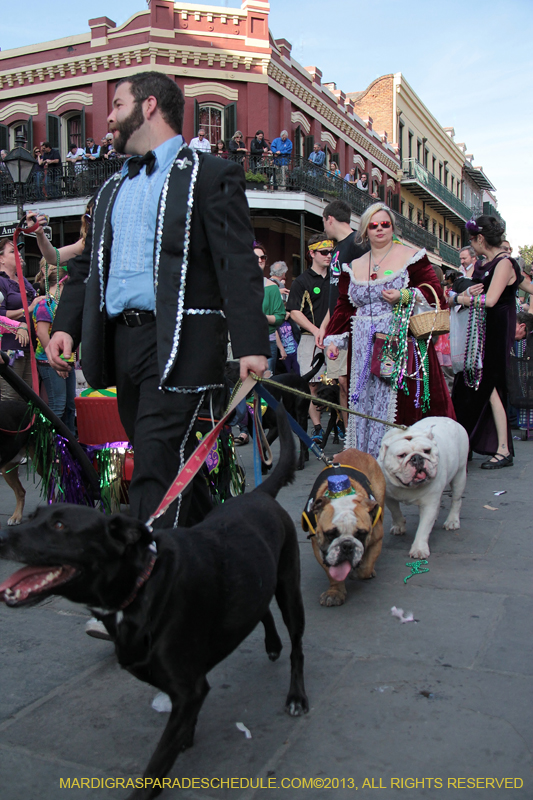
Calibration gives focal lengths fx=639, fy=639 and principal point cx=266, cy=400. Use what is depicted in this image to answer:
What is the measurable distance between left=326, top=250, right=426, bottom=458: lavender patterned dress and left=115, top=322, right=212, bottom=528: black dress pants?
7.49 feet

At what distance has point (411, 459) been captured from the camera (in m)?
3.43

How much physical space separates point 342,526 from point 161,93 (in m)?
1.98

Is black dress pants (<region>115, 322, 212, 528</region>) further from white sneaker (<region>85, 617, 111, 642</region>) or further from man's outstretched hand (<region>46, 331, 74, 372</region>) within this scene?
white sneaker (<region>85, 617, 111, 642</region>)

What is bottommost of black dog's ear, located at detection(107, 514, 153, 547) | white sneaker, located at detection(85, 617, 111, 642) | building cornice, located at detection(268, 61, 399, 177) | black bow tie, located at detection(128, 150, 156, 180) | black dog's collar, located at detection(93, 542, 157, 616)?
white sneaker, located at detection(85, 617, 111, 642)

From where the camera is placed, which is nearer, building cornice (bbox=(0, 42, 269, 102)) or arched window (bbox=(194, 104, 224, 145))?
building cornice (bbox=(0, 42, 269, 102))

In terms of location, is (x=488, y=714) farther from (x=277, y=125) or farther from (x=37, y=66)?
(x=37, y=66)

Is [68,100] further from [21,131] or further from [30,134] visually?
[21,131]

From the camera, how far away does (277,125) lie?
21438mm

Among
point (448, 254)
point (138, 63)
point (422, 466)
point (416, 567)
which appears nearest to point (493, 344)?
point (422, 466)

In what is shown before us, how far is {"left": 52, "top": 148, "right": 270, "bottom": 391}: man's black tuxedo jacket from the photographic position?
7.52ft

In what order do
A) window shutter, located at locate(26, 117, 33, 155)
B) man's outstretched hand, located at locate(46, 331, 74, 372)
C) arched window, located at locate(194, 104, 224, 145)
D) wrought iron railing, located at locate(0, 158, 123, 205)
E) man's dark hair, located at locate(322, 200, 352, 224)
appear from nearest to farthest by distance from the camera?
man's outstretched hand, located at locate(46, 331, 74, 372), man's dark hair, located at locate(322, 200, 352, 224), wrought iron railing, located at locate(0, 158, 123, 205), arched window, located at locate(194, 104, 224, 145), window shutter, located at locate(26, 117, 33, 155)

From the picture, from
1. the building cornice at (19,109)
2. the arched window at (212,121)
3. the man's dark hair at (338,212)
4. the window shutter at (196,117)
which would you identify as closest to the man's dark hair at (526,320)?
the man's dark hair at (338,212)

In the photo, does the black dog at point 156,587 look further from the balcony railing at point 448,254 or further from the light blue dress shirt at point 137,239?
the balcony railing at point 448,254

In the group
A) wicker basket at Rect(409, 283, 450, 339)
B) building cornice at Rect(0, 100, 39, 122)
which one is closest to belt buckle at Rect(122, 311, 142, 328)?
wicker basket at Rect(409, 283, 450, 339)
